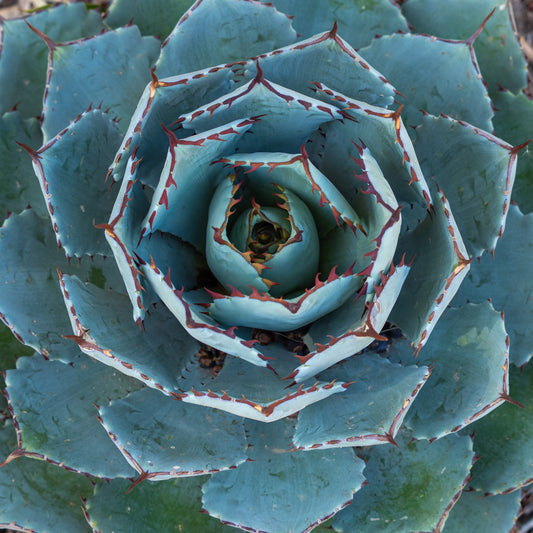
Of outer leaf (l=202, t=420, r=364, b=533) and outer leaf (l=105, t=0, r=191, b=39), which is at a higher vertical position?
outer leaf (l=105, t=0, r=191, b=39)

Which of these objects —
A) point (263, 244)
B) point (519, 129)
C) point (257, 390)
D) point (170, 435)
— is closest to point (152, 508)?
point (170, 435)

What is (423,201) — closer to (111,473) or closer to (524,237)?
(524,237)

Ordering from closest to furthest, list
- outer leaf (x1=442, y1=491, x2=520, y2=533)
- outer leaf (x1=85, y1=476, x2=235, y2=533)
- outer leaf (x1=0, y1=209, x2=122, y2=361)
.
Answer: outer leaf (x1=0, y1=209, x2=122, y2=361) < outer leaf (x1=85, y1=476, x2=235, y2=533) < outer leaf (x1=442, y1=491, x2=520, y2=533)

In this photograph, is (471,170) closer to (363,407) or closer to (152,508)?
(363,407)

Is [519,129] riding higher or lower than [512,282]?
higher

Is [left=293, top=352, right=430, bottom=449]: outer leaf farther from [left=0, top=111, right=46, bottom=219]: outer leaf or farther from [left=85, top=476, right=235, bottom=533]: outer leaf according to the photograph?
[left=0, top=111, right=46, bottom=219]: outer leaf

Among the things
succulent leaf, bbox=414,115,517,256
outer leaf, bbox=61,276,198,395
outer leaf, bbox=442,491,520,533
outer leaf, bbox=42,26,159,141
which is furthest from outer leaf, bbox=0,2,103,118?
outer leaf, bbox=442,491,520,533

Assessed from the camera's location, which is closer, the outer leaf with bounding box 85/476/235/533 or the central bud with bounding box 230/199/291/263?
the central bud with bounding box 230/199/291/263

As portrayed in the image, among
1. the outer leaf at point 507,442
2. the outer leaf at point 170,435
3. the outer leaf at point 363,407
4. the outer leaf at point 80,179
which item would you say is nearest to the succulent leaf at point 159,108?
the outer leaf at point 80,179
